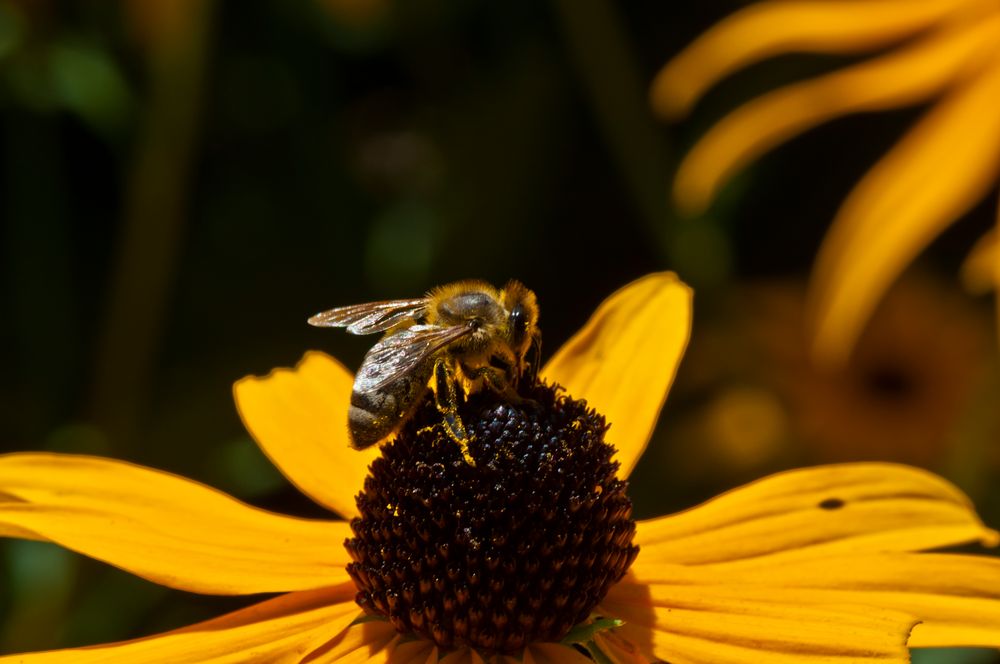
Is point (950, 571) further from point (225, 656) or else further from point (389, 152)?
point (389, 152)

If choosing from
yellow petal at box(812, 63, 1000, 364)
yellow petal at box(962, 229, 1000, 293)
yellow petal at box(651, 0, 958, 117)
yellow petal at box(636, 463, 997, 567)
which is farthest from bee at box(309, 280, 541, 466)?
yellow petal at box(651, 0, 958, 117)

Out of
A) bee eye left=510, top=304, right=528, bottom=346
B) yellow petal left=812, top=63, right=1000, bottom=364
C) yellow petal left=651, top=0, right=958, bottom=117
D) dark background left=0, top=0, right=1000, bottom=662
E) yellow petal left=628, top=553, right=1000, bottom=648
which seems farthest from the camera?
dark background left=0, top=0, right=1000, bottom=662

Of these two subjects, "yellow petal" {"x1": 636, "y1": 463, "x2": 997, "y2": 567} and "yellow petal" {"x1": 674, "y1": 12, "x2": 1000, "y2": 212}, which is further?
"yellow petal" {"x1": 674, "y1": 12, "x2": 1000, "y2": 212}

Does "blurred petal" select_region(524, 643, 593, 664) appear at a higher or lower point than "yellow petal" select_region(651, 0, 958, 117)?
lower

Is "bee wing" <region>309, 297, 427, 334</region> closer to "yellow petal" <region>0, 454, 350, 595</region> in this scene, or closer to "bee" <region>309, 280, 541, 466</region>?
"bee" <region>309, 280, 541, 466</region>

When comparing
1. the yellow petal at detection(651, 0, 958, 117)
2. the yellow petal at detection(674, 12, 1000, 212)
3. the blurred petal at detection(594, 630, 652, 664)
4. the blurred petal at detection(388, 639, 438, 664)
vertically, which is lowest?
the blurred petal at detection(594, 630, 652, 664)

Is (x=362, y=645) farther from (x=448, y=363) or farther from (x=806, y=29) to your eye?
(x=806, y=29)
